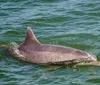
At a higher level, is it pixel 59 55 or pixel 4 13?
pixel 4 13

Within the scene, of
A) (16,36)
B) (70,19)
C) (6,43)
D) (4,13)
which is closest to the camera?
(6,43)

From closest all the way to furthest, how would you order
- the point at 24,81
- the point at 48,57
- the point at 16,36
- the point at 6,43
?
the point at 24,81 < the point at 48,57 < the point at 6,43 < the point at 16,36

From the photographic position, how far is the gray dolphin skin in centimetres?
862

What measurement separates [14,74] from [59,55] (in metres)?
1.27

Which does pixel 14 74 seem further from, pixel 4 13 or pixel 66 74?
pixel 4 13

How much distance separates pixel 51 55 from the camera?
8.69m

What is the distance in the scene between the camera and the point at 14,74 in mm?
8203

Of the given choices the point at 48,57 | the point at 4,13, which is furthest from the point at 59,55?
the point at 4,13

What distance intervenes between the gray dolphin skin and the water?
7.6 inches

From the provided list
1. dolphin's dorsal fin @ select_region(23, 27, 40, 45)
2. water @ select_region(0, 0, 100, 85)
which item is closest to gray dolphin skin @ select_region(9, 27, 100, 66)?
dolphin's dorsal fin @ select_region(23, 27, 40, 45)

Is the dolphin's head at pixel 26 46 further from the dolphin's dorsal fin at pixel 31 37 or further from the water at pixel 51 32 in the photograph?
the water at pixel 51 32

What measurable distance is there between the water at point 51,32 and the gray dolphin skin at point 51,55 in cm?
19

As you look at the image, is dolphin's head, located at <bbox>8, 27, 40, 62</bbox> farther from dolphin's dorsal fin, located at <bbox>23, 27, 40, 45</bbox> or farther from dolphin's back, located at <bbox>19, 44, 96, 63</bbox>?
dolphin's back, located at <bbox>19, 44, 96, 63</bbox>

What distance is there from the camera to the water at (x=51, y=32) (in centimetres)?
792
